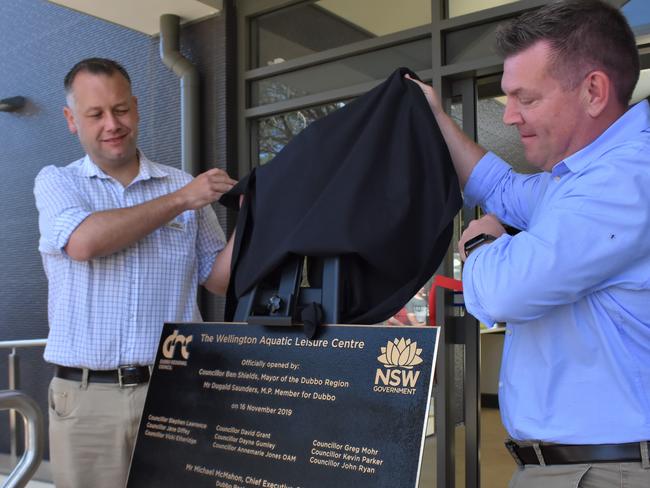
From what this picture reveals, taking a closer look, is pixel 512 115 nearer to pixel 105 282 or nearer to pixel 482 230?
pixel 482 230

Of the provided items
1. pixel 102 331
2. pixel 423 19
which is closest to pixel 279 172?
pixel 102 331

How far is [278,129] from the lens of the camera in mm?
4875

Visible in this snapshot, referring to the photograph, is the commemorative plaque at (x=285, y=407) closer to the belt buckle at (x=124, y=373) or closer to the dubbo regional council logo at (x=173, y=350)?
the dubbo regional council logo at (x=173, y=350)

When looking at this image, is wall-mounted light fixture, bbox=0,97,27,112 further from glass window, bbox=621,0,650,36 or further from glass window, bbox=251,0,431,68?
glass window, bbox=621,0,650,36

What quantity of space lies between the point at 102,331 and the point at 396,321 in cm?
244

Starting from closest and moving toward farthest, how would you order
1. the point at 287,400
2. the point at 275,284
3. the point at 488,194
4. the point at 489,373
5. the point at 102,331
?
the point at 287,400 < the point at 275,284 < the point at 488,194 < the point at 102,331 < the point at 489,373

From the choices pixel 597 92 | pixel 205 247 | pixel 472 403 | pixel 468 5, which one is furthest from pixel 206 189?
pixel 468 5

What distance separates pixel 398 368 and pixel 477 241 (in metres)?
0.39

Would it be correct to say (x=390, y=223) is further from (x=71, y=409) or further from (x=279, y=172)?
(x=71, y=409)

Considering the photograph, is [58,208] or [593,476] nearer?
[593,476]

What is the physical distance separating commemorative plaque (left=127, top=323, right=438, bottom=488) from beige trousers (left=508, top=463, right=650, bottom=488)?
41 cm

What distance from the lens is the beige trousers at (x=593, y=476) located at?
136 centimetres

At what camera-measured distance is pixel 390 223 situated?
146cm

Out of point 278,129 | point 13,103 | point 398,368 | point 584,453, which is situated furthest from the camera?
point 13,103
